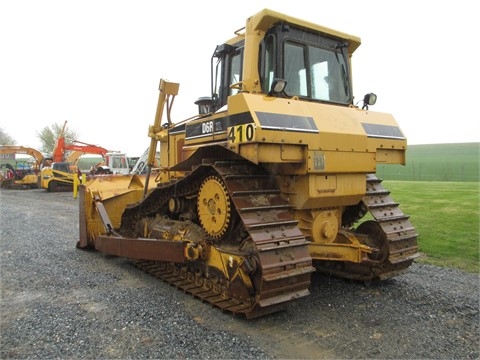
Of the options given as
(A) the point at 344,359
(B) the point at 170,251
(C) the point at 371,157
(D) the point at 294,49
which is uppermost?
(D) the point at 294,49

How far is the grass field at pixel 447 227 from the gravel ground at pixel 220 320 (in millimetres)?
935

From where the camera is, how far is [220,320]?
4.43m

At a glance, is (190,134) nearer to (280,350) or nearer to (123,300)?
(123,300)

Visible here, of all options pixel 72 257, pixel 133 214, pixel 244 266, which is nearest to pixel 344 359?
pixel 244 266

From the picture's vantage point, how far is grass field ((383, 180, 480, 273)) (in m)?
7.37

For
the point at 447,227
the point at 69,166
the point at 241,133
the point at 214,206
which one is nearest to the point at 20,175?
the point at 69,166

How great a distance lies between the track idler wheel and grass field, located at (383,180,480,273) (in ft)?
13.9

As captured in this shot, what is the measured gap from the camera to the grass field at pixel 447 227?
737 centimetres

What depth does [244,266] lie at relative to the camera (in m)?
4.21

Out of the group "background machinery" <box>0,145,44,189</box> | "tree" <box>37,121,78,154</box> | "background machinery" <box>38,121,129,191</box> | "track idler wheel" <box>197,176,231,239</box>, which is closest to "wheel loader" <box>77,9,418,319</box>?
"track idler wheel" <box>197,176,231,239</box>

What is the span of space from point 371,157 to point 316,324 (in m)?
1.99

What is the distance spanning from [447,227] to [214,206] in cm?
688

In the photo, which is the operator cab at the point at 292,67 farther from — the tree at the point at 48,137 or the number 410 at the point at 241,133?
the tree at the point at 48,137

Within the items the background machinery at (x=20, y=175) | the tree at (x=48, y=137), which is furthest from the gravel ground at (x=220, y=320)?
the tree at (x=48, y=137)
